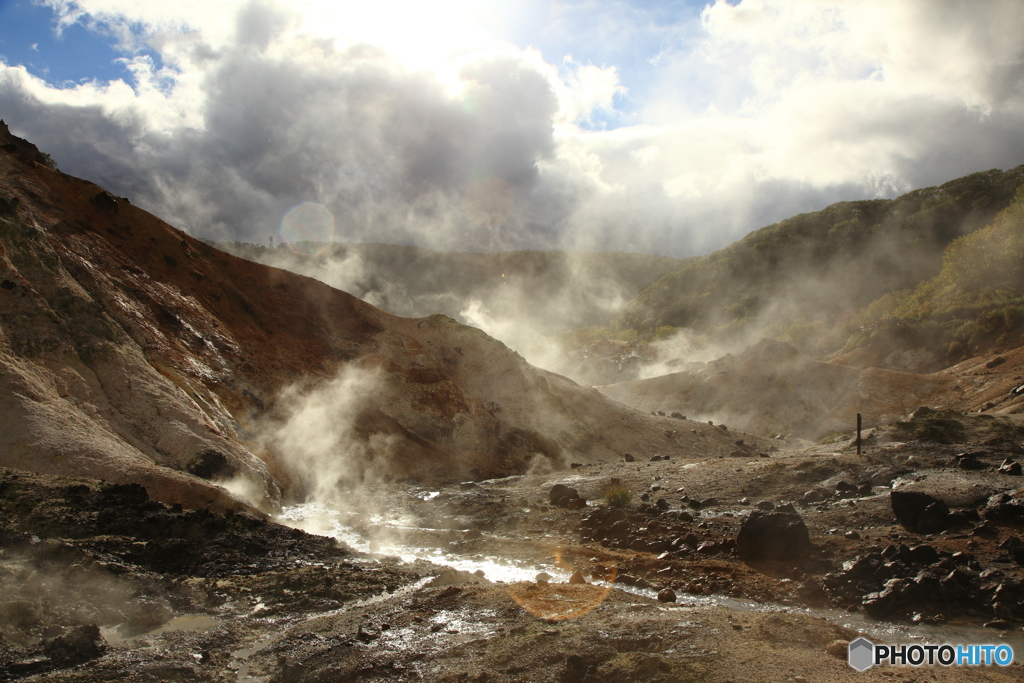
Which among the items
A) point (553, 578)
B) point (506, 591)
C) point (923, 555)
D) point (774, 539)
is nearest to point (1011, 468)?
point (923, 555)

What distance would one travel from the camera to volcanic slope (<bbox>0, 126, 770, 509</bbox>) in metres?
16.6

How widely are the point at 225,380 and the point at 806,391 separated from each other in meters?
37.2

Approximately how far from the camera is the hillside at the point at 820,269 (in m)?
78.1

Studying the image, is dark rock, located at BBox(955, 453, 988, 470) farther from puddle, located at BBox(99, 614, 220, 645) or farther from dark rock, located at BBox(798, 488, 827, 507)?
puddle, located at BBox(99, 614, 220, 645)

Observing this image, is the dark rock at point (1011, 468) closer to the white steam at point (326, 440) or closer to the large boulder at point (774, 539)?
the large boulder at point (774, 539)

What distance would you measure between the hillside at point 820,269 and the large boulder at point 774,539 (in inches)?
2250

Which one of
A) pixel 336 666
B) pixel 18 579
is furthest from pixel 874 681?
pixel 18 579

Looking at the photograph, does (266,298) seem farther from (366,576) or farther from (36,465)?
(366,576)

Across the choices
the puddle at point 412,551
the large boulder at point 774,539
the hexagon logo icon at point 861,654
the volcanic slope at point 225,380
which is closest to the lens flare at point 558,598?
the puddle at point 412,551

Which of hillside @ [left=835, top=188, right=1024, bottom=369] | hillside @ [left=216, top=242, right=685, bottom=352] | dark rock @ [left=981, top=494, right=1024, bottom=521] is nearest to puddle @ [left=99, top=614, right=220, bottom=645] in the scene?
dark rock @ [left=981, top=494, right=1024, bottom=521]

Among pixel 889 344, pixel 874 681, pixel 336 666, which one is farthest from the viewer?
pixel 889 344

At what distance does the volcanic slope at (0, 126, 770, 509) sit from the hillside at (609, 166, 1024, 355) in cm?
4551

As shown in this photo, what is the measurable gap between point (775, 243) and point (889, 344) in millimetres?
53774

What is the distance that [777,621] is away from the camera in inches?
330
